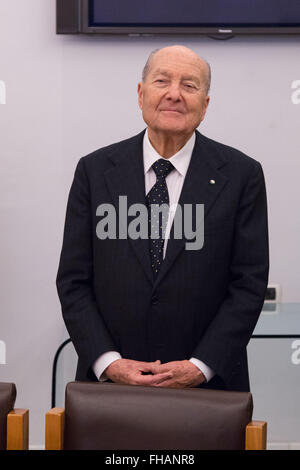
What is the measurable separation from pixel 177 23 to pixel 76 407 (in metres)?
1.93

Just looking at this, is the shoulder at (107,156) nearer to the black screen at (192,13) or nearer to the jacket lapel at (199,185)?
the jacket lapel at (199,185)

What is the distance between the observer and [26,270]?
3432 mm

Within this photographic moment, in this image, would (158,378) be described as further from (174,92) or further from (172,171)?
(174,92)

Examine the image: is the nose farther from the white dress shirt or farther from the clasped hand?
the clasped hand

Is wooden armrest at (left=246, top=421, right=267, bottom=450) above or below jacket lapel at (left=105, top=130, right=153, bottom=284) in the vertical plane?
below

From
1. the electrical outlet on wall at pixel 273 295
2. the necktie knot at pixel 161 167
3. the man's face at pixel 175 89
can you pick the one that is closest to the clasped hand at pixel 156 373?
the necktie knot at pixel 161 167

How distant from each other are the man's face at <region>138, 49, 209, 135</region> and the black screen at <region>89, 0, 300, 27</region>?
1121 millimetres

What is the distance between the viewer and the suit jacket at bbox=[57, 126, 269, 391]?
214 centimetres

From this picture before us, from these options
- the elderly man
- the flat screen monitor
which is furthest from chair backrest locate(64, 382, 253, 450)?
the flat screen monitor

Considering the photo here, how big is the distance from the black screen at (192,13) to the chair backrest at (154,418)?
6.14 feet

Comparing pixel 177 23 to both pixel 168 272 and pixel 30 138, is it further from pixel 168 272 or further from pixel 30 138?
pixel 168 272

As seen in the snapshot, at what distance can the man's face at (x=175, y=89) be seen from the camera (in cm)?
212

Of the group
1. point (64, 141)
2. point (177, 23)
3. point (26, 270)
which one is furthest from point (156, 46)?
point (26, 270)

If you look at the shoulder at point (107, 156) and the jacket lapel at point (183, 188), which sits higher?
the shoulder at point (107, 156)
